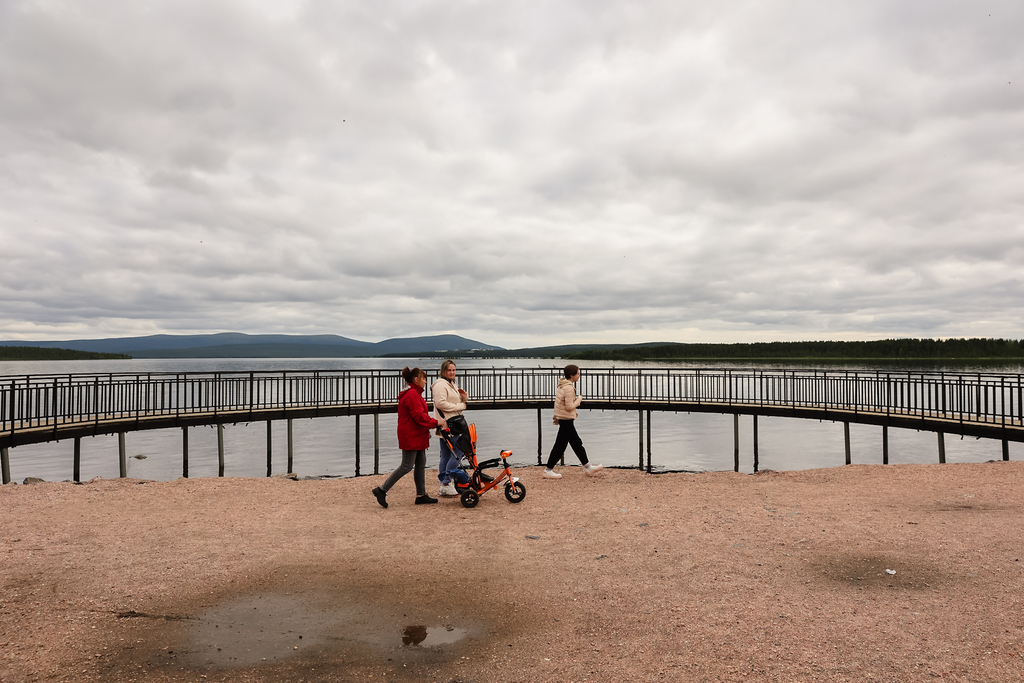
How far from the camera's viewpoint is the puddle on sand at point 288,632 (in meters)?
4.82

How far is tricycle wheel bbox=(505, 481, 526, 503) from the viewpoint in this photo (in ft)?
33.6

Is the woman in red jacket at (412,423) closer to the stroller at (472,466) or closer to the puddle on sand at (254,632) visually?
the stroller at (472,466)

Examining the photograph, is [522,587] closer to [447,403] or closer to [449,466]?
[447,403]

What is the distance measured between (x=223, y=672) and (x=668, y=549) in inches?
202

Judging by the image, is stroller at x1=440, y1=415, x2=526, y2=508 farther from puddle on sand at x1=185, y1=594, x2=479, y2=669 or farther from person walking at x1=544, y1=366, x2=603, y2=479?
puddle on sand at x1=185, y1=594, x2=479, y2=669

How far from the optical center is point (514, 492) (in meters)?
10.3

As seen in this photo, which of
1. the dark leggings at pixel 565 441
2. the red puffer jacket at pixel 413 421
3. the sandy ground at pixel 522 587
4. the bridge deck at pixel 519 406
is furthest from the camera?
the bridge deck at pixel 519 406

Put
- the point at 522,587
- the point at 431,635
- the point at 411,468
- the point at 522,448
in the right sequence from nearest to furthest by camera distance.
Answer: the point at 431,635 → the point at 522,587 → the point at 411,468 → the point at 522,448

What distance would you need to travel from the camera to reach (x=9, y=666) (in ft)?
14.7

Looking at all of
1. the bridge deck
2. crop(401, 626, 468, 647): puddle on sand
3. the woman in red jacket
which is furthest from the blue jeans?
the bridge deck

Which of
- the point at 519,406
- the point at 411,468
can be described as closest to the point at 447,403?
the point at 411,468

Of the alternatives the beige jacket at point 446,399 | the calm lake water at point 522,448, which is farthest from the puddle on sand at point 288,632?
the calm lake water at point 522,448

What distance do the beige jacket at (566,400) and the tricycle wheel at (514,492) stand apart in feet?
7.21

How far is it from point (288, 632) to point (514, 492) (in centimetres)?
550
